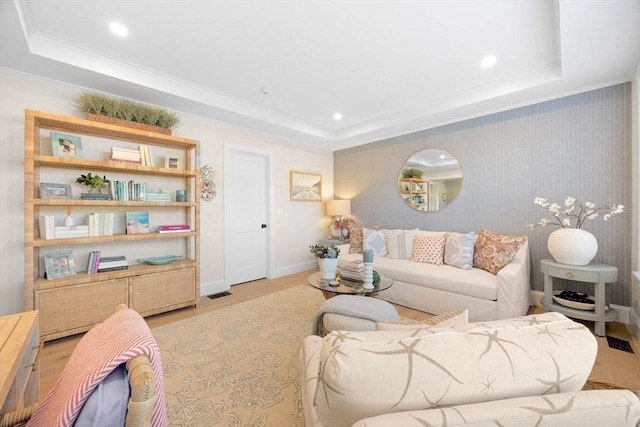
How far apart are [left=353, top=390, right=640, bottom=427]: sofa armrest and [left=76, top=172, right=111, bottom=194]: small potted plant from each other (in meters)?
3.21

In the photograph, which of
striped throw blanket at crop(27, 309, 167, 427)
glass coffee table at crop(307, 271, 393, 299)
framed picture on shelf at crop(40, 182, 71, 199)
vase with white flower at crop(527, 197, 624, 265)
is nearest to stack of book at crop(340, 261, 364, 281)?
glass coffee table at crop(307, 271, 393, 299)

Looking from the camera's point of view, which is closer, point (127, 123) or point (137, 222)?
point (127, 123)

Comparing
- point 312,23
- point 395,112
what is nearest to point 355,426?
point 312,23

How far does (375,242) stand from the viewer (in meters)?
3.83

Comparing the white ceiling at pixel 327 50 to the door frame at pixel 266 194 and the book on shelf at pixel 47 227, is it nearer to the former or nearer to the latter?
the door frame at pixel 266 194

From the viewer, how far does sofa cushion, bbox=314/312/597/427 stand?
0.57 meters

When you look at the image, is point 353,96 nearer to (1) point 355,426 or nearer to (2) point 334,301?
(2) point 334,301

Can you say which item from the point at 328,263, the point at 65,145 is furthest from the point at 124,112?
the point at 328,263

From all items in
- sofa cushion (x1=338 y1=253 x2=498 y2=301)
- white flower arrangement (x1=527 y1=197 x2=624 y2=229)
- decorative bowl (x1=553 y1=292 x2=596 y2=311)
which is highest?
white flower arrangement (x1=527 y1=197 x2=624 y2=229)

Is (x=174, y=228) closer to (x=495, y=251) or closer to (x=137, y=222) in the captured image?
(x=137, y=222)

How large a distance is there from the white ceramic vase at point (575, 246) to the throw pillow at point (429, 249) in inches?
42.9

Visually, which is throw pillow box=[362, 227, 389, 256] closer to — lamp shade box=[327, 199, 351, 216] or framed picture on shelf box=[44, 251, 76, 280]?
lamp shade box=[327, 199, 351, 216]

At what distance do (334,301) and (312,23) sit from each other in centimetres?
210

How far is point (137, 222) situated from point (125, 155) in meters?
0.74
